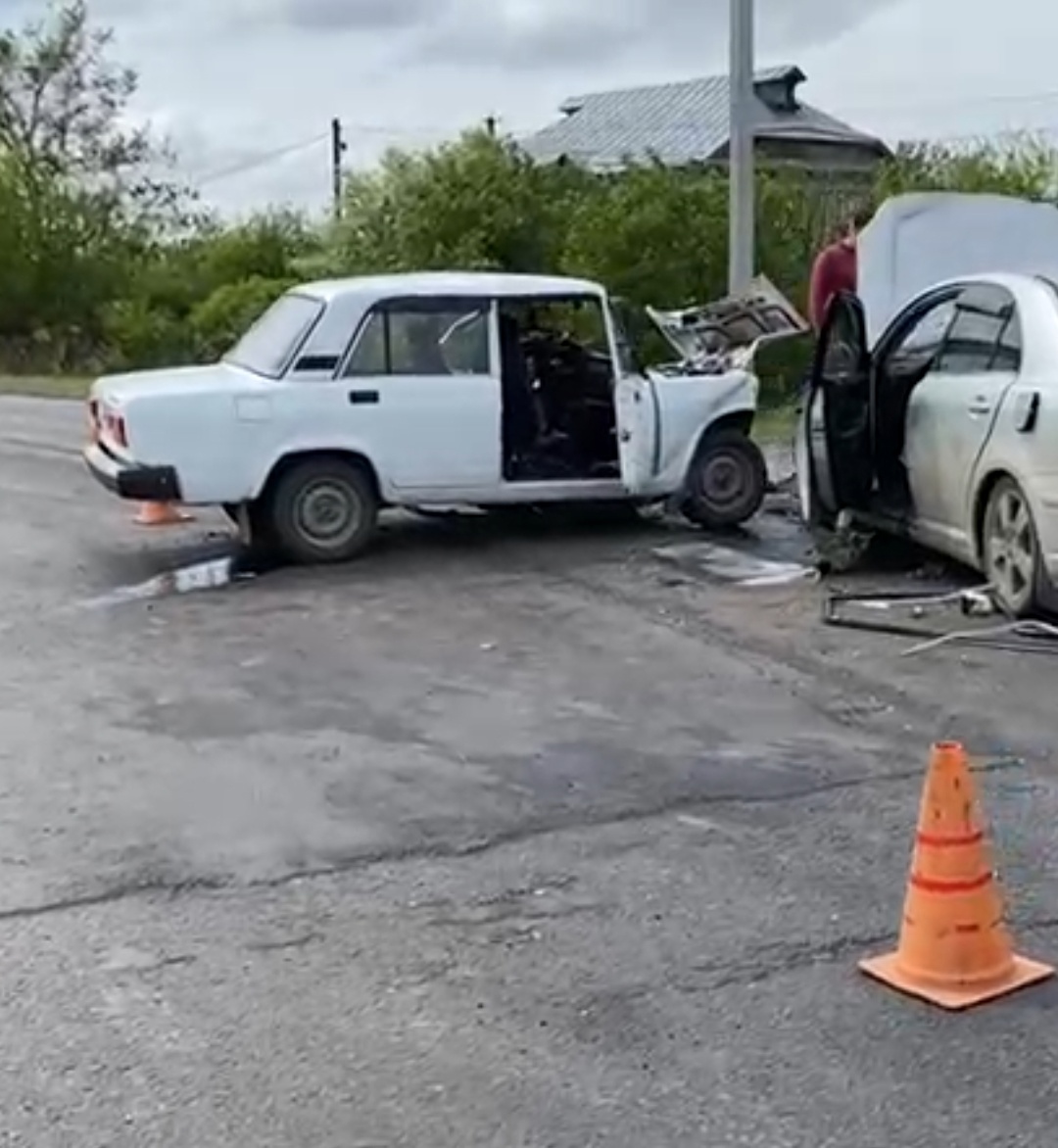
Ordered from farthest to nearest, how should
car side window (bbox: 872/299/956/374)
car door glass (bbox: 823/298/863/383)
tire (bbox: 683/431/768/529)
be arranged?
1. tire (bbox: 683/431/768/529)
2. car door glass (bbox: 823/298/863/383)
3. car side window (bbox: 872/299/956/374)

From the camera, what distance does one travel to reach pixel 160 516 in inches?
511

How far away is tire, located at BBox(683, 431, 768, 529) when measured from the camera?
11633 mm

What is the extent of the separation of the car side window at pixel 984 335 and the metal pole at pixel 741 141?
6.41m

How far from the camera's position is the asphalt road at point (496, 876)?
402 cm

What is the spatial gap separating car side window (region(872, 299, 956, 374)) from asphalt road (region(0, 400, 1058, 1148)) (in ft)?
4.57

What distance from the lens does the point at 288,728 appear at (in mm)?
7234

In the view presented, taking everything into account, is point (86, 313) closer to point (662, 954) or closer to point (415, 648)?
point (415, 648)

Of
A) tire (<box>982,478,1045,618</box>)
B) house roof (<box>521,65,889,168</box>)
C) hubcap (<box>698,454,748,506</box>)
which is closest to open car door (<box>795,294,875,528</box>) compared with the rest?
tire (<box>982,478,1045,618</box>)

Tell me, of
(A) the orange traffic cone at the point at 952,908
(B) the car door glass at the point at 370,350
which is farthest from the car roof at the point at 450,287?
(A) the orange traffic cone at the point at 952,908

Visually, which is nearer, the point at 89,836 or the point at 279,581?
the point at 89,836

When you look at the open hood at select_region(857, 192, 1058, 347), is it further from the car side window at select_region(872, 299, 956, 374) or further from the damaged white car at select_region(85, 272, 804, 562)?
the car side window at select_region(872, 299, 956, 374)

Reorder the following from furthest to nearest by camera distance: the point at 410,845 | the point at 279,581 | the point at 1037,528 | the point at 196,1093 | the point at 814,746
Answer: the point at 279,581
the point at 1037,528
the point at 814,746
the point at 410,845
the point at 196,1093

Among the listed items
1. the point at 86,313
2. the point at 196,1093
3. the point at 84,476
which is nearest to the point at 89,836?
the point at 196,1093

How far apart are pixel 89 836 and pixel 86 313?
3201 centimetres
